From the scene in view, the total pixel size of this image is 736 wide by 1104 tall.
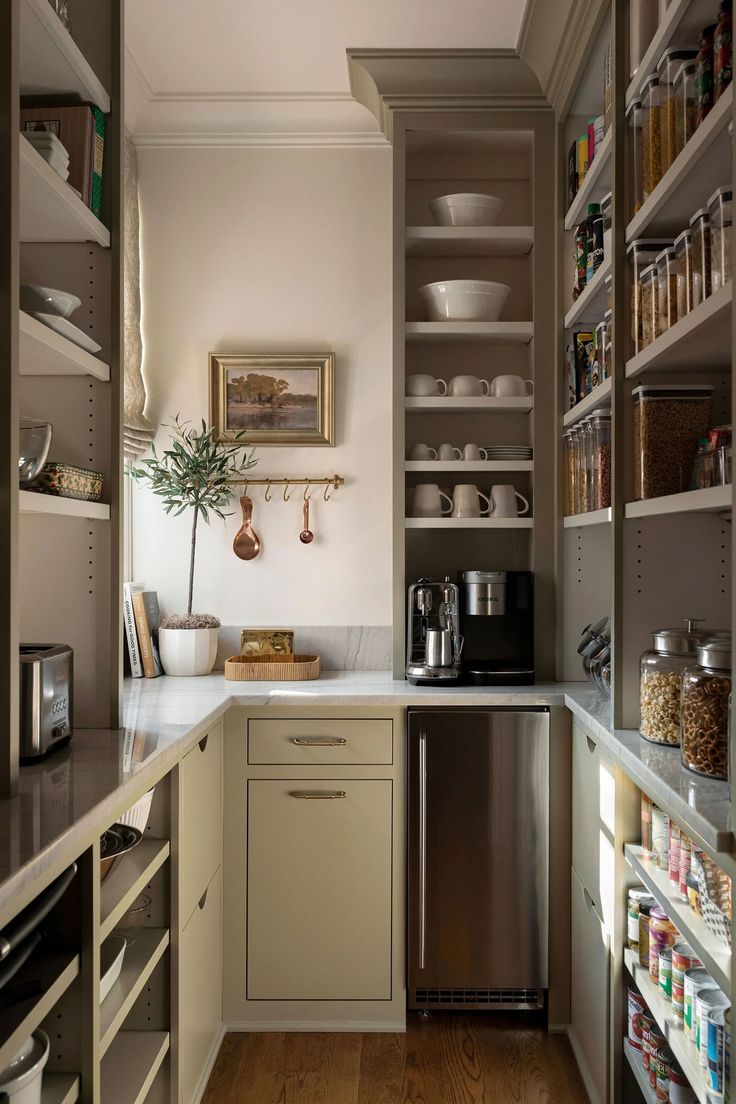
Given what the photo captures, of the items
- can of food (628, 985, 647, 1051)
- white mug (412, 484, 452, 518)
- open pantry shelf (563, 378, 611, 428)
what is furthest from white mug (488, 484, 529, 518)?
can of food (628, 985, 647, 1051)

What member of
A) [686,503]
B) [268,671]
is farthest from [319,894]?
[686,503]

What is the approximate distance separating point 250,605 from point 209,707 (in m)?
0.90

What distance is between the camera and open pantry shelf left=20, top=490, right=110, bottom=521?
156 centimetres

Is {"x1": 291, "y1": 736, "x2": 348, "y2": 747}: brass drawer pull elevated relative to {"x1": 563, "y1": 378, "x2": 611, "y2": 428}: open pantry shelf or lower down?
lower down

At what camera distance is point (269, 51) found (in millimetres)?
2676

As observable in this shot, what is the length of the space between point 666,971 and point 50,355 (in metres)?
1.64

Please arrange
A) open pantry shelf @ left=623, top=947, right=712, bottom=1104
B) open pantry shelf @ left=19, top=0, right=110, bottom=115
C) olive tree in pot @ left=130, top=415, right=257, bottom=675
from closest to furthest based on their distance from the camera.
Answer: open pantry shelf @ left=623, top=947, right=712, bottom=1104
open pantry shelf @ left=19, top=0, right=110, bottom=115
olive tree in pot @ left=130, top=415, right=257, bottom=675

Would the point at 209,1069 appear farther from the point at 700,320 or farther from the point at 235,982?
the point at 700,320

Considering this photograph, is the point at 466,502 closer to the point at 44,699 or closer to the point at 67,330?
the point at 67,330

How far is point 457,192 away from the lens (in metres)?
3.02

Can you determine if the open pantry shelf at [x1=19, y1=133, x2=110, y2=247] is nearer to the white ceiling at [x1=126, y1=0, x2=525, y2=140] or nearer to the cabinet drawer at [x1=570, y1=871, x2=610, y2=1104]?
the white ceiling at [x1=126, y1=0, x2=525, y2=140]

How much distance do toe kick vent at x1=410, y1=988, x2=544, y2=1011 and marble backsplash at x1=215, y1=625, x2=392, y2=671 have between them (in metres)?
1.04

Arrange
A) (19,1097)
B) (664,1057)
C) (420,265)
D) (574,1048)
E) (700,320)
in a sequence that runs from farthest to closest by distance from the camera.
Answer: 1. (420,265)
2. (574,1048)
3. (664,1057)
4. (700,320)
5. (19,1097)

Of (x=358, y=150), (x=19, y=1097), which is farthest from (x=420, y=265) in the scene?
(x=19, y=1097)
